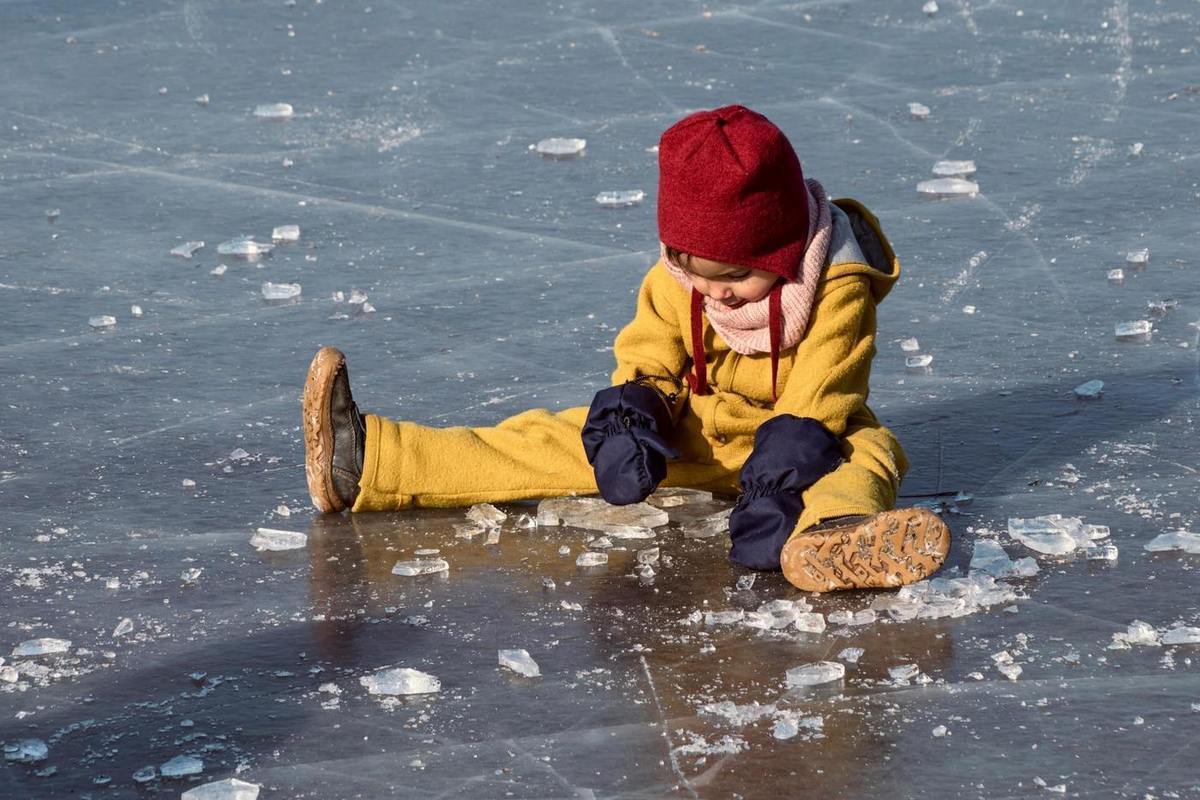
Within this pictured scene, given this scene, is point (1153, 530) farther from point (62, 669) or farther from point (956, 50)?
point (956, 50)

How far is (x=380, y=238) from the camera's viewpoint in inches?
232

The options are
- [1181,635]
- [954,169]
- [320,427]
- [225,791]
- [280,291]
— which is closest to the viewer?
[225,791]

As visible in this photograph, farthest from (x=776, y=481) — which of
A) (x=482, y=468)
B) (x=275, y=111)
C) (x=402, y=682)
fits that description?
(x=275, y=111)

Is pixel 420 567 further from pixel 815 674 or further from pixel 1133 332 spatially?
pixel 1133 332

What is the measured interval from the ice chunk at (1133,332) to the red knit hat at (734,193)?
1.57 m

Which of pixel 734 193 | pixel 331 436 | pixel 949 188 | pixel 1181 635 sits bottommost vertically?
pixel 949 188

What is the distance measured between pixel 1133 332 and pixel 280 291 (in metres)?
2.36

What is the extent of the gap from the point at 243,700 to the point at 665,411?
1.16 metres

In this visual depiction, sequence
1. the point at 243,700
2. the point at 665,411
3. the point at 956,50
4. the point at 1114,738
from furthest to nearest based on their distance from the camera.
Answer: the point at 956,50 → the point at 665,411 → the point at 243,700 → the point at 1114,738

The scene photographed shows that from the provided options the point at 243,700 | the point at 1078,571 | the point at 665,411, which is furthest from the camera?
the point at 665,411

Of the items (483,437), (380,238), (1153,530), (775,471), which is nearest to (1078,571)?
(1153,530)

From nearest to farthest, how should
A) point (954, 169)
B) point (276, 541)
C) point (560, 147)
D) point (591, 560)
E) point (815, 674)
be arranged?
point (815, 674), point (591, 560), point (276, 541), point (954, 169), point (560, 147)

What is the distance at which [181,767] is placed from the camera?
8.99 feet

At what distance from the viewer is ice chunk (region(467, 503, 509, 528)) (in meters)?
3.78
